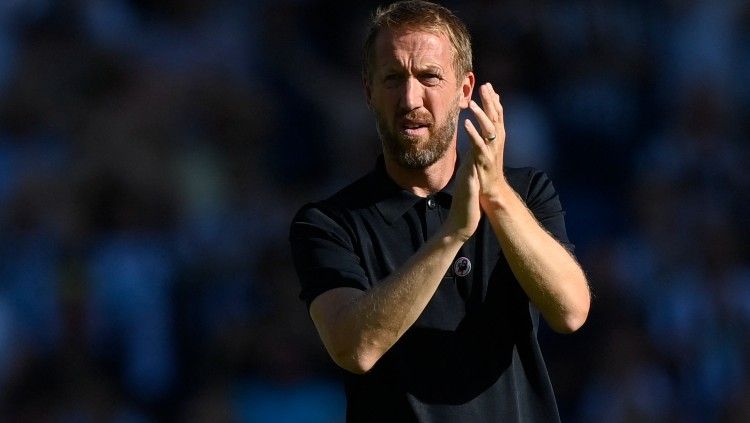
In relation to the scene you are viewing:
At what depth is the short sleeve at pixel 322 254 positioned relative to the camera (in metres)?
3.24

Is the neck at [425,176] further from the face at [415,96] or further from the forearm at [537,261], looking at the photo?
the forearm at [537,261]

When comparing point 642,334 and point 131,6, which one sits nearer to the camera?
point 642,334

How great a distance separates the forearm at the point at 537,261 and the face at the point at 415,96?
0.30 m

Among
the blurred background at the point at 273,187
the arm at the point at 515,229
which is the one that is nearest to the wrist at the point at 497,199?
the arm at the point at 515,229

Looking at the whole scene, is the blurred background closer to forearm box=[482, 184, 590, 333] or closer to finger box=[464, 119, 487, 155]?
forearm box=[482, 184, 590, 333]

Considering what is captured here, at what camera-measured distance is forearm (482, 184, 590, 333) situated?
3021mm

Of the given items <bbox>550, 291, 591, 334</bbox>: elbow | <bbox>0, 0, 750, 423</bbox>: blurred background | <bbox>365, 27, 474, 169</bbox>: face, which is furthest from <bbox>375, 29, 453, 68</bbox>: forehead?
<bbox>0, 0, 750, 423</bbox>: blurred background

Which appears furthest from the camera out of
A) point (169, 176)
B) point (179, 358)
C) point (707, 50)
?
point (707, 50)

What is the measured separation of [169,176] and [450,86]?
345 cm

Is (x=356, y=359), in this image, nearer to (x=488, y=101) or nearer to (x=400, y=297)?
(x=400, y=297)

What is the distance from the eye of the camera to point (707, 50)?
720cm

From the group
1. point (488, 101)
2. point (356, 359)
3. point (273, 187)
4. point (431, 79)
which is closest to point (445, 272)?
point (356, 359)

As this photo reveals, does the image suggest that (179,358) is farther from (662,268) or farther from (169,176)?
(662,268)

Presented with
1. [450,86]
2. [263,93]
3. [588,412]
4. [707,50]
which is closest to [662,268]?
[588,412]
